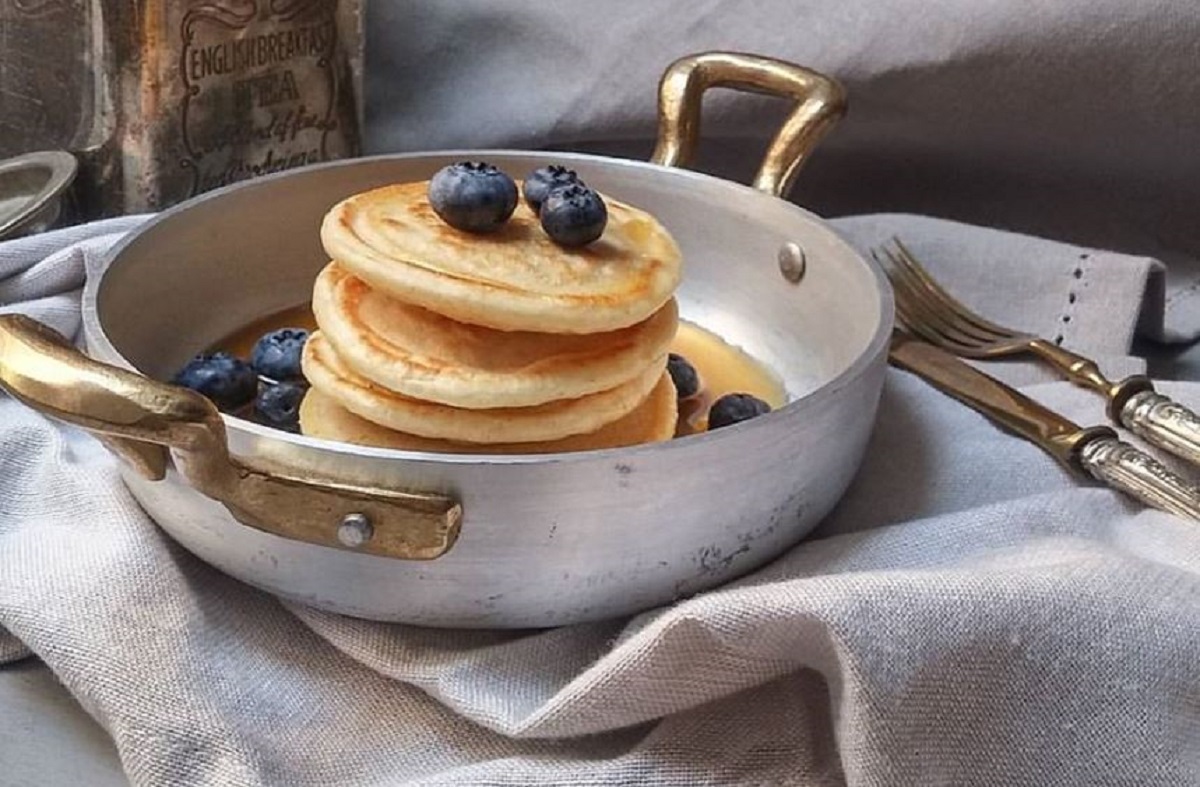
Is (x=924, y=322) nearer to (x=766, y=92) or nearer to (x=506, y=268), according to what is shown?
(x=766, y=92)

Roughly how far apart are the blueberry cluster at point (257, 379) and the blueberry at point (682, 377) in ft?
0.55

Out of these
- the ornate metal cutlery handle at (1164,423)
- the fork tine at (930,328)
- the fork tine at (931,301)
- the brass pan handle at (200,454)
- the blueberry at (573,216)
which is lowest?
the fork tine at (930,328)

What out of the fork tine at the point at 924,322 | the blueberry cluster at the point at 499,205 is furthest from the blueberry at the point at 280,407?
the fork tine at the point at 924,322

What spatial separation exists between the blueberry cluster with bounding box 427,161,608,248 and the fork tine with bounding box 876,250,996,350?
0.28 metres

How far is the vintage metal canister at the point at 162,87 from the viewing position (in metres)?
0.82

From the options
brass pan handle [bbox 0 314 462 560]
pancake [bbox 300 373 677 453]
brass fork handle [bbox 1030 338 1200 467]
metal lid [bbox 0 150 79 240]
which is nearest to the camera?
brass pan handle [bbox 0 314 462 560]

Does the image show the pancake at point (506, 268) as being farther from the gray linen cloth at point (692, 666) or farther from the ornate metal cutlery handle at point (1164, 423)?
the ornate metal cutlery handle at point (1164, 423)

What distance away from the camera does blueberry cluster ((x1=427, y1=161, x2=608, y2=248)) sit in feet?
2.05

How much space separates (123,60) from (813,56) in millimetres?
399

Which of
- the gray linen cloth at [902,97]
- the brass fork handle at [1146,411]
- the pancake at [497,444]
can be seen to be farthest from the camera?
the gray linen cloth at [902,97]

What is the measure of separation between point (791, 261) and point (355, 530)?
35 cm

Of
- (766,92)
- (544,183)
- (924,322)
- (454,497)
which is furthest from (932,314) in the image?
(454,497)

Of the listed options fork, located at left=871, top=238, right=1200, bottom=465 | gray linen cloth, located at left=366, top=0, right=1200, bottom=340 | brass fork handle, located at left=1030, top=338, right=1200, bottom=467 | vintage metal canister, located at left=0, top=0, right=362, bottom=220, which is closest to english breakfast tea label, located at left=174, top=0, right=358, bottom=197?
vintage metal canister, located at left=0, top=0, right=362, bottom=220

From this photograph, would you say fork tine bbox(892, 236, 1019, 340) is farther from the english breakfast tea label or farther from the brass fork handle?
the english breakfast tea label
